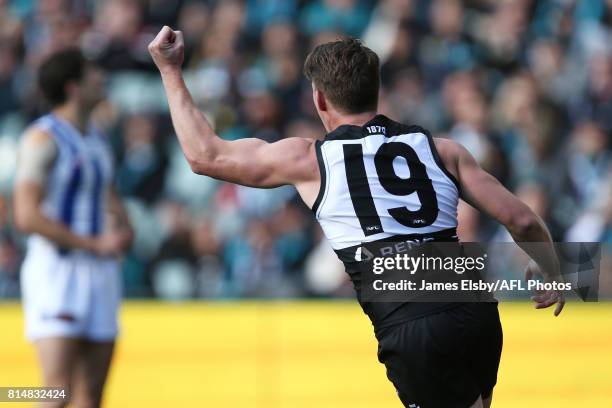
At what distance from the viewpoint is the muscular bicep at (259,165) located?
176 inches

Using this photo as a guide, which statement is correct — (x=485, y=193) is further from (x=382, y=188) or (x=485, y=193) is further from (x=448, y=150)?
(x=382, y=188)

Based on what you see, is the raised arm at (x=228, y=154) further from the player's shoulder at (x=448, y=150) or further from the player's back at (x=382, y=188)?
the player's shoulder at (x=448, y=150)

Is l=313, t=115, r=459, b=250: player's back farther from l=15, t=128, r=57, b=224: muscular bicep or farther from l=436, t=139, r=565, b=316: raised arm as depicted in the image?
l=15, t=128, r=57, b=224: muscular bicep

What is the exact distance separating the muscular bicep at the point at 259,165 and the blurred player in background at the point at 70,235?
7.16 ft

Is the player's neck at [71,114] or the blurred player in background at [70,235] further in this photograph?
the player's neck at [71,114]

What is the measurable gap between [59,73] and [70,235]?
101 cm

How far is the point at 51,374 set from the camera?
20.2 feet

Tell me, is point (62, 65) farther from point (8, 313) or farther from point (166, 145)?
point (166, 145)

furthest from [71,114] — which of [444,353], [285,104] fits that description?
[285,104]

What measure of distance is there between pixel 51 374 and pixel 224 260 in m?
3.94

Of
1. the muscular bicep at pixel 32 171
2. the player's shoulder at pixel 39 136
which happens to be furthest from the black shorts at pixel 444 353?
the player's shoulder at pixel 39 136

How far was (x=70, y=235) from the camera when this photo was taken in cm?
640

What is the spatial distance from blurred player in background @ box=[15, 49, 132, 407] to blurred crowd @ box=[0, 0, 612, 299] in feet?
7.83

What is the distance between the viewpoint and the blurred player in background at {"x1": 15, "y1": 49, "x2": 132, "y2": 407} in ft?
20.8
